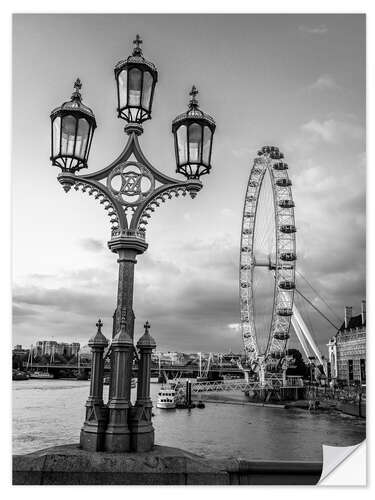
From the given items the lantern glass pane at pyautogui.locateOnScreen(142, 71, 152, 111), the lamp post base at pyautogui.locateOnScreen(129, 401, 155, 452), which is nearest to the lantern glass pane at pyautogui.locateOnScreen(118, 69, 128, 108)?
the lantern glass pane at pyautogui.locateOnScreen(142, 71, 152, 111)

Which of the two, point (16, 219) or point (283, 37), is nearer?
point (16, 219)

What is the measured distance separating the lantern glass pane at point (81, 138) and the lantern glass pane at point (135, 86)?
369mm

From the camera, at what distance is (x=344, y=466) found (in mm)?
3742

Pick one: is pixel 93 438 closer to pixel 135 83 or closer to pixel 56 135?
pixel 56 135

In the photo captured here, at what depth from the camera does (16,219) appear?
4379 mm

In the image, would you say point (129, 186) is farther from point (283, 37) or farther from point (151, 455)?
point (283, 37)

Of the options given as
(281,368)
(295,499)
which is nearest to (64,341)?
(295,499)

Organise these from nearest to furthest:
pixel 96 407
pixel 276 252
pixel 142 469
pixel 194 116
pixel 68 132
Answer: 1. pixel 142 469
2. pixel 96 407
3. pixel 68 132
4. pixel 194 116
5. pixel 276 252

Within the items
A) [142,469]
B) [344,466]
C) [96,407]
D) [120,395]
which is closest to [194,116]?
[120,395]

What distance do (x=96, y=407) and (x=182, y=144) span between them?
73.3 inches

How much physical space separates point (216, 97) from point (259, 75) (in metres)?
0.51

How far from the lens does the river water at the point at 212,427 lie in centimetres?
1677

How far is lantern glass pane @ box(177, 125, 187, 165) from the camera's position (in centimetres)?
350

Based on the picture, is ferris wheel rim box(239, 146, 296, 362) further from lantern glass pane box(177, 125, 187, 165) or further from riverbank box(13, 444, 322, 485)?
riverbank box(13, 444, 322, 485)
